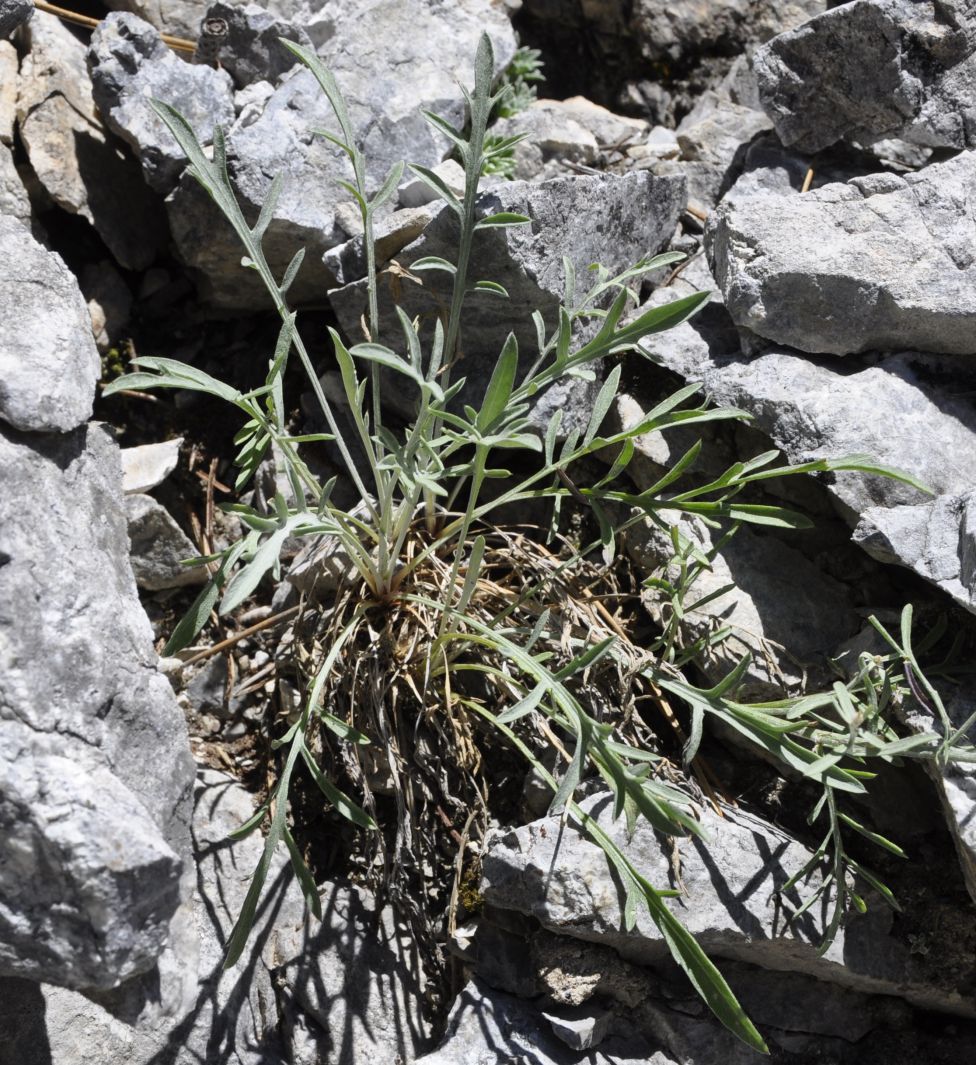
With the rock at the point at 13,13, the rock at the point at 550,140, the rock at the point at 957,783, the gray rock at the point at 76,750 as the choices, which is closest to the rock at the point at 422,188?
the rock at the point at 550,140

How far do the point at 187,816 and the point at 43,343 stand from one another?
0.82 m

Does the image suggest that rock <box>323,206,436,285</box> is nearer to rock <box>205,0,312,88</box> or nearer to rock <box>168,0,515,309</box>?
rock <box>168,0,515,309</box>

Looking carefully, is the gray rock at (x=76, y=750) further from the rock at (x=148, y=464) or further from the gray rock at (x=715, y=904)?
the gray rock at (x=715, y=904)

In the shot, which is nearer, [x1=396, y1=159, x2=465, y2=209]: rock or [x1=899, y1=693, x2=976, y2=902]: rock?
[x1=899, y1=693, x2=976, y2=902]: rock

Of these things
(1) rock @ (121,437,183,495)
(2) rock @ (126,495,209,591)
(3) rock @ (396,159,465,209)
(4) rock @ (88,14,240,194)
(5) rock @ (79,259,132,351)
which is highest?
(4) rock @ (88,14,240,194)

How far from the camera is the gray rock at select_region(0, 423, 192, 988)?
4.64ft

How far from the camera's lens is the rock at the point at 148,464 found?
2.30 m

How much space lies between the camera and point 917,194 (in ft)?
7.15

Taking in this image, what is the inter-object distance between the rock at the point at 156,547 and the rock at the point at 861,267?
1.28 m

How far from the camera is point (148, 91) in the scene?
Result: 91.4 inches

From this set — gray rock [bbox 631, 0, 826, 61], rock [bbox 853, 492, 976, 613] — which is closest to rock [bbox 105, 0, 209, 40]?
gray rock [bbox 631, 0, 826, 61]

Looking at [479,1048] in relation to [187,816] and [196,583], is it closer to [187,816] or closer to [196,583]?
[187,816]

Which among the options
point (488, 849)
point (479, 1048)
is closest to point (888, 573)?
point (488, 849)

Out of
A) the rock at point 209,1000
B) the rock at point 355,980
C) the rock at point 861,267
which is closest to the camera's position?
the rock at point 209,1000
